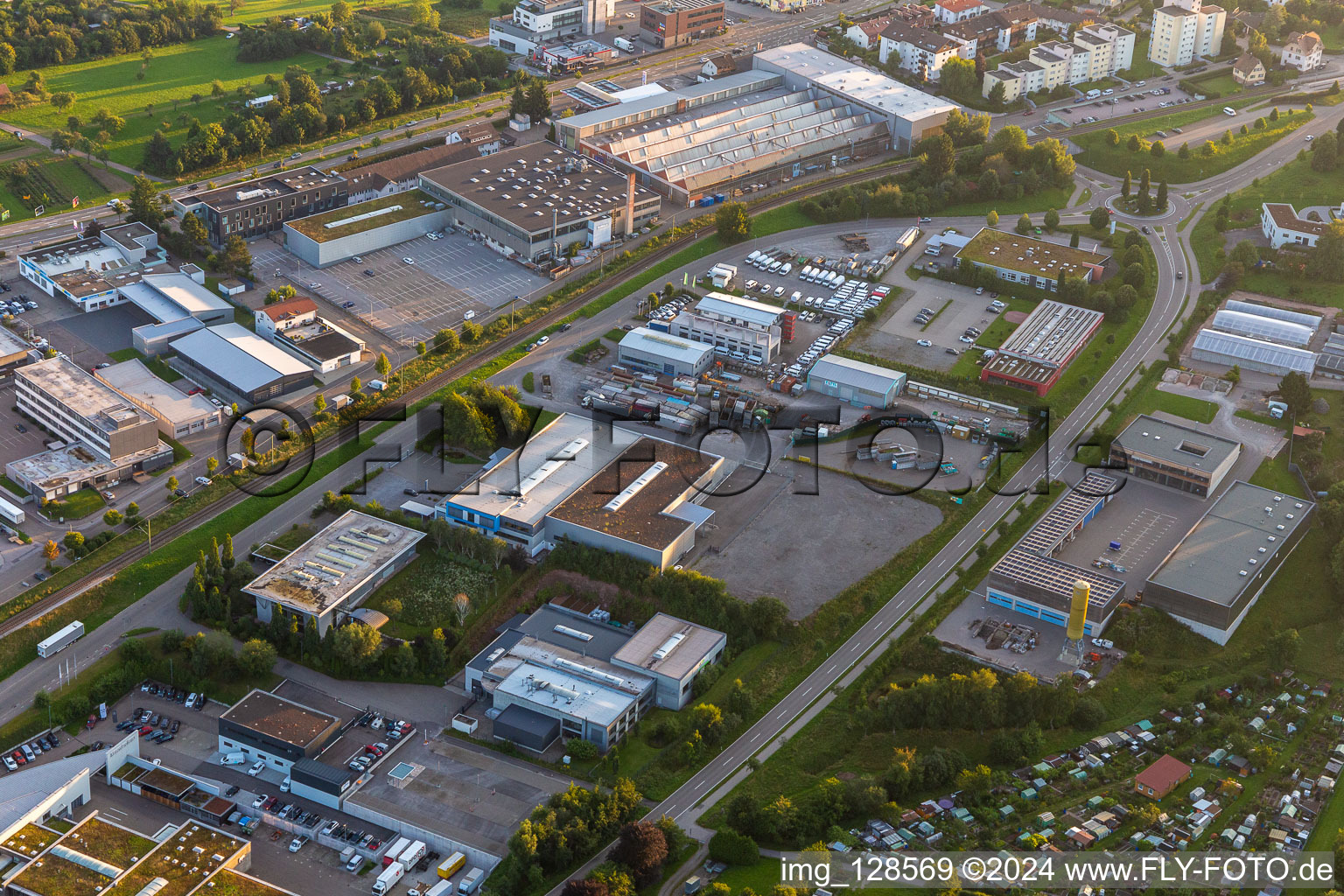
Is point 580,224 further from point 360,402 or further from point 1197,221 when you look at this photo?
point 1197,221

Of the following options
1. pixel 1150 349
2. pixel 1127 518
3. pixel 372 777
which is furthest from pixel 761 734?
pixel 1150 349

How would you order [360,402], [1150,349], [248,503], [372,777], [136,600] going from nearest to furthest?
[372,777] < [136,600] < [248,503] < [360,402] < [1150,349]

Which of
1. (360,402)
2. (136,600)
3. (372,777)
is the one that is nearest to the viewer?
(372,777)

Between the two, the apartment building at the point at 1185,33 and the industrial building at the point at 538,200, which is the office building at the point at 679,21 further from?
the apartment building at the point at 1185,33

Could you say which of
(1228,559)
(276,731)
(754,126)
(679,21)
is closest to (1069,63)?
(754,126)

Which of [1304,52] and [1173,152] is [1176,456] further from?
[1304,52]

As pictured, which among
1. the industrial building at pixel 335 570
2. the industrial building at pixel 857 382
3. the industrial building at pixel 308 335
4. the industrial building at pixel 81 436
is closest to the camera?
the industrial building at pixel 335 570

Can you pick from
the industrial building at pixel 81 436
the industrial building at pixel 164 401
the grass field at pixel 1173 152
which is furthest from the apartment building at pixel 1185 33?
the industrial building at pixel 81 436
